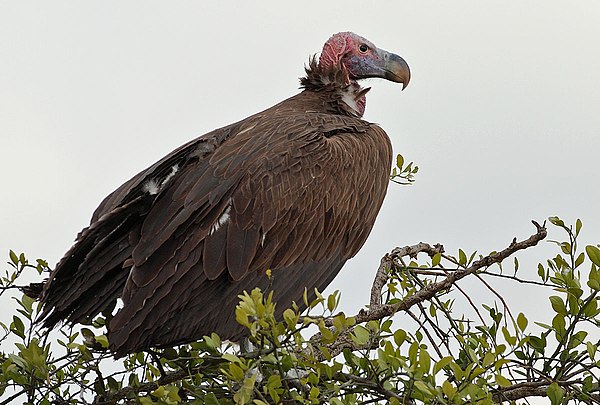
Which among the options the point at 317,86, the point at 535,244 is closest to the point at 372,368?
the point at 535,244

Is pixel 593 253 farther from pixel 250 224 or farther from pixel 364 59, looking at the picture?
pixel 364 59

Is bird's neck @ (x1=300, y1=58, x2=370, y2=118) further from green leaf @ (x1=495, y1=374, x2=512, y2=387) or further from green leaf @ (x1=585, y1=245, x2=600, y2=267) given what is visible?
green leaf @ (x1=495, y1=374, x2=512, y2=387)

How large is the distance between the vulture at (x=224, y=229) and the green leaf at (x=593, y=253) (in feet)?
5.72

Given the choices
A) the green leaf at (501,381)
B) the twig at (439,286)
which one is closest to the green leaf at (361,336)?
the green leaf at (501,381)

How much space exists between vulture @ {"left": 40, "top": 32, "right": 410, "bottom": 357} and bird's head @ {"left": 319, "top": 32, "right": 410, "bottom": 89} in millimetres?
1198

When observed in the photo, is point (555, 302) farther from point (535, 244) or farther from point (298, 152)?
point (298, 152)

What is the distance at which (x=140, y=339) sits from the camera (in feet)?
15.5

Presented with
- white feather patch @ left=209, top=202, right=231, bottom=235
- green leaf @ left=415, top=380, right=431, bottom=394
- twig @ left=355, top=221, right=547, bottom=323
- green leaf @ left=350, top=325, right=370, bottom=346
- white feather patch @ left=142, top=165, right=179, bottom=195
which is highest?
white feather patch @ left=142, top=165, right=179, bottom=195

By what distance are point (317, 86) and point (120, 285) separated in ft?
9.26

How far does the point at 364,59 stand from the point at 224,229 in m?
2.93

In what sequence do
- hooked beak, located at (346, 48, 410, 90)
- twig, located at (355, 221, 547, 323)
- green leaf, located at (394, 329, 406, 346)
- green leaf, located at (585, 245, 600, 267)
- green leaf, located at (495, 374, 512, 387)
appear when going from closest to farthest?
1. green leaf, located at (495, 374, 512, 387)
2. green leaf, located at (394, 329, 406, 346)
3. green leaf, located at (585, 245, 600, 267)
4. twig, located at (355, 221, 547, 323)
5. hooked beak, located at (346, 48, 410, 90)

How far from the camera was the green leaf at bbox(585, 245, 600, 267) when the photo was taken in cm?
430

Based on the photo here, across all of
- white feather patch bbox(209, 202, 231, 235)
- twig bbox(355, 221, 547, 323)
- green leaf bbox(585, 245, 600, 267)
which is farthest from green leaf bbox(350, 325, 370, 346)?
white feather patch bbox(209, 202, 231, 235)

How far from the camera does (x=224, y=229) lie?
5.17 meters
